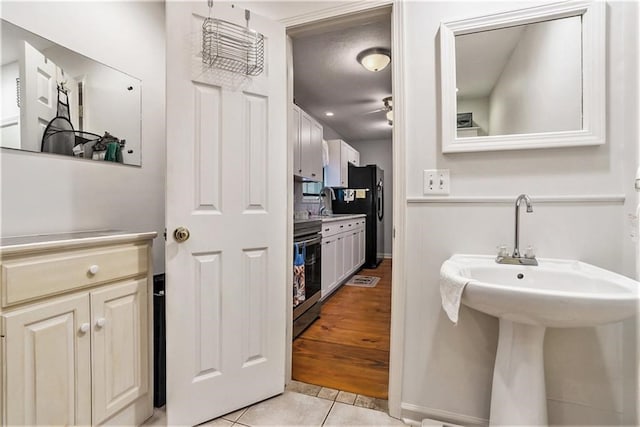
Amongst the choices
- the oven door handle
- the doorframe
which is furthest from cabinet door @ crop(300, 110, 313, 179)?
the doorframe

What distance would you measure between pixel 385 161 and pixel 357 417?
5.30 m

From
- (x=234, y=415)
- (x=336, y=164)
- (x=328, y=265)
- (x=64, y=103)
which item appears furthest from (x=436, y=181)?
(x=336, y=164)

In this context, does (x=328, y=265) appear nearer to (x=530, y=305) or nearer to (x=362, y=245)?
(x=362, y=245)

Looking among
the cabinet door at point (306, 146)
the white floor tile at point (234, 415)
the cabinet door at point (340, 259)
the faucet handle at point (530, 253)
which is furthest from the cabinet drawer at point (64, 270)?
the cabinet door at point (340, 259)

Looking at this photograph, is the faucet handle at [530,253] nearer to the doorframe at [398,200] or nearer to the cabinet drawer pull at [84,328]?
the doorframe at [398,200]

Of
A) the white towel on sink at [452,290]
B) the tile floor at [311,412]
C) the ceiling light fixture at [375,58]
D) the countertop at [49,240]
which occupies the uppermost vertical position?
the ceiling light fixture at [375,58]

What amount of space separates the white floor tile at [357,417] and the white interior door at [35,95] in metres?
1.92

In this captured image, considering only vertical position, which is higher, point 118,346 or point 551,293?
point 551,293

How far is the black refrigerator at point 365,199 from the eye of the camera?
5.16 metres

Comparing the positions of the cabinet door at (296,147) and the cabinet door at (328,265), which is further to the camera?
the cabinet door at (328,265)

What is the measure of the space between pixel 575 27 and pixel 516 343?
135 cm

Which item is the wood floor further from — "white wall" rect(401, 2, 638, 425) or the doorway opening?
"white wall" rect(401, 2, 638, 425)

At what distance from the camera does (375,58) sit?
8.96 feet

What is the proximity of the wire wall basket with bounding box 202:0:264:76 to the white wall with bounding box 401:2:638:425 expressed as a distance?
0.78 metres
